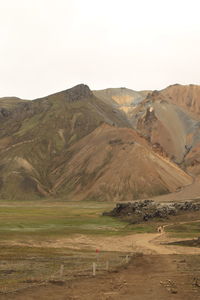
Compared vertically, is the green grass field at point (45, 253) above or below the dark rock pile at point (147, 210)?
above

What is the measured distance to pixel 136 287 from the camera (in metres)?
28.0

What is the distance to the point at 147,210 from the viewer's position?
107 metres

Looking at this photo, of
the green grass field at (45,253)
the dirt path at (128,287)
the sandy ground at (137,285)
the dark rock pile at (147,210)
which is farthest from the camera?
the dark rock pile at (147,210)

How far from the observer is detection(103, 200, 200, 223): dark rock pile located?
99750 millimetres

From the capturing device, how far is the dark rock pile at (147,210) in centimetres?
9975

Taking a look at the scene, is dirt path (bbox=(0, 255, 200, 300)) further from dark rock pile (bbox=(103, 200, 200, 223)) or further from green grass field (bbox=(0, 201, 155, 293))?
dark rock pile (bbox=(103, 200, 200, 223))

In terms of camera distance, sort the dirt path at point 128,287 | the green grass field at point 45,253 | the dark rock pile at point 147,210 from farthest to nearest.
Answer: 1. the dark rock pile at point 147,210
2. the green grass field at point 45,253
3. the dirt path at point 128,287

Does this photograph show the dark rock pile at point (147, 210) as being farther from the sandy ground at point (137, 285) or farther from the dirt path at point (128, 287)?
the dirt path at point (128, 287)

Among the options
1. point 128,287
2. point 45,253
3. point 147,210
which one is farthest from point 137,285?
point 147,210

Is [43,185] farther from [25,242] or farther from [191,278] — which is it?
[191,278]

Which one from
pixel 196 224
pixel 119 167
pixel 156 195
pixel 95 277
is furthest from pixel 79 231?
pixel 119 167

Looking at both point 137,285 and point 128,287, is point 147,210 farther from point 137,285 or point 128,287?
point 128,287

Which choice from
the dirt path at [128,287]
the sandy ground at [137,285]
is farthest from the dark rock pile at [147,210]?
the dirt path at [128,287]

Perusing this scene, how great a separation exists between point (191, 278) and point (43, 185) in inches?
6746
